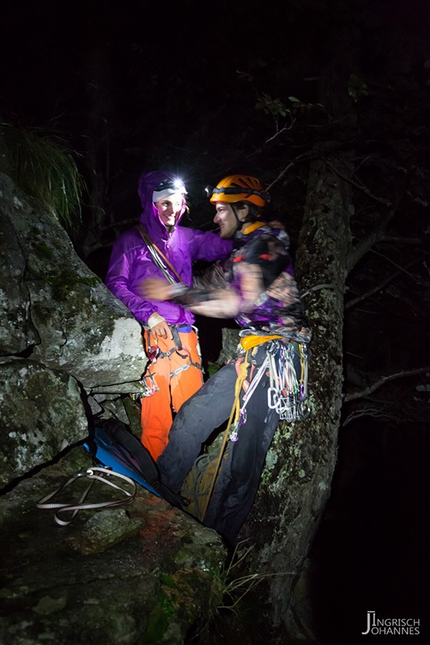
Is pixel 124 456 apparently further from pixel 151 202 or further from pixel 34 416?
pixel 151 202

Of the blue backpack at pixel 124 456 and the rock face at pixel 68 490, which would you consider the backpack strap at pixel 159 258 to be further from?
the blue backpack at pixel 124 456

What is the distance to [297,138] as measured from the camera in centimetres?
576

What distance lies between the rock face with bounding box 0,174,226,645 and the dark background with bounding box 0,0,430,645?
1433 mm

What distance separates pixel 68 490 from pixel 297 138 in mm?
5391

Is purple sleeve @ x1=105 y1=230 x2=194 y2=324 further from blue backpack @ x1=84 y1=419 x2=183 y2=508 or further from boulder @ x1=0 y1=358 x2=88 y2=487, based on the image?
boulder @ x1=0 y1=358 x2=88 y2=487

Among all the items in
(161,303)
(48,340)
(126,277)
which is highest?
(126,277)

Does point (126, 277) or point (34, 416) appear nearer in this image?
point (34, 416)

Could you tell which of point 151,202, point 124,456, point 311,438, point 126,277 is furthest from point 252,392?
point 151,202

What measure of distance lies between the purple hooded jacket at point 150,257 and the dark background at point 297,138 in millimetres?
744

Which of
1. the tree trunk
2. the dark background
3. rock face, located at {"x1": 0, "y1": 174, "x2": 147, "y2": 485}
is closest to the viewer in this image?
rock face, located at {"x1": 0, "y1": 174, "x2": 147, "y2": 485}

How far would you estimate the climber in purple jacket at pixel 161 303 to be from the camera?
12.2ft

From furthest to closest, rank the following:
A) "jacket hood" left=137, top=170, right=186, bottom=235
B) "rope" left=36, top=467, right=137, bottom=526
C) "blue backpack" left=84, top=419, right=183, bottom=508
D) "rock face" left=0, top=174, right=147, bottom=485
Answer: "jacket hood" left=137, top=170, right=186, bottom=235, "blue backpack" left=84, top=419, right=183, bottom=508, "rock face" left=0, top=174, right=147, bottom=485, "rope" left=36, top=467, right=137, bottom=526

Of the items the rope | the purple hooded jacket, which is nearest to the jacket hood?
the purple hooded jacket

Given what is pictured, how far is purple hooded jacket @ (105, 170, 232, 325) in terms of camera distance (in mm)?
3775
